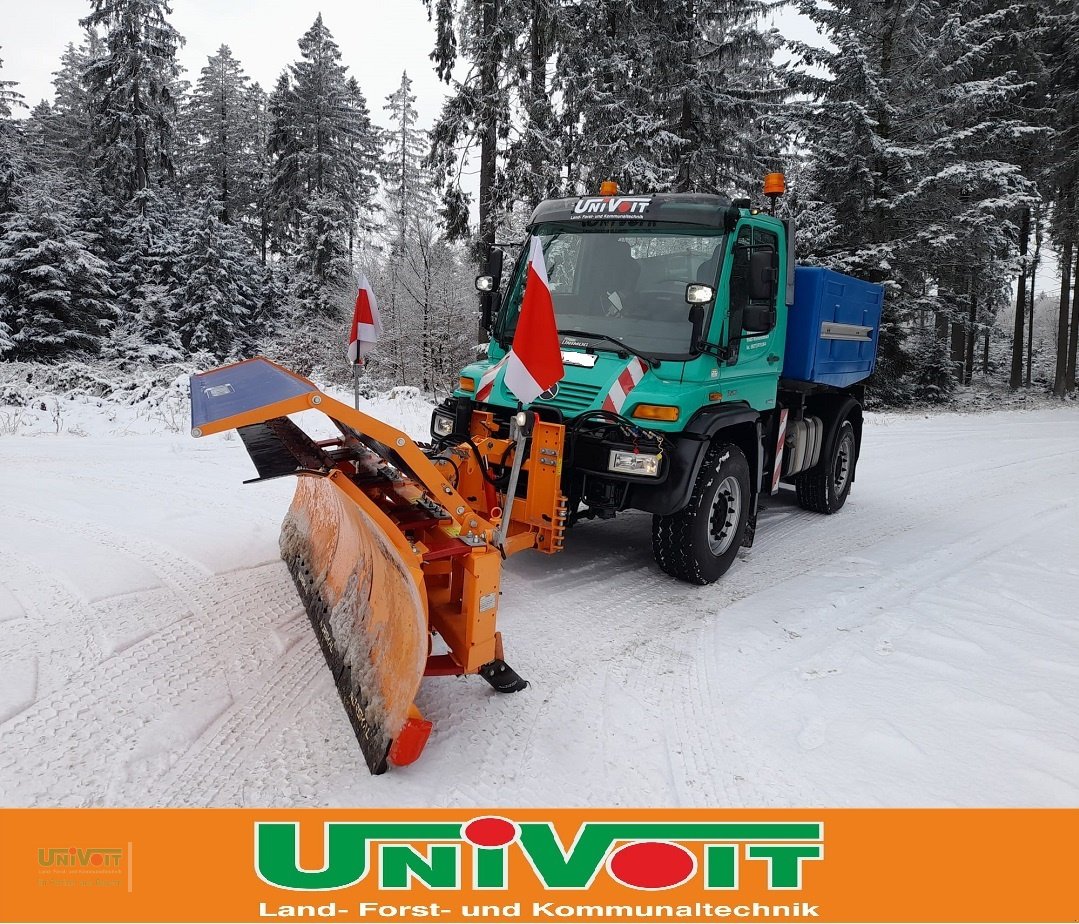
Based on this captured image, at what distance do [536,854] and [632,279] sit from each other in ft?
12.6

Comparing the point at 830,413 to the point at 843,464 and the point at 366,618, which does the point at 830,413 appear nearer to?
the point at 843,464

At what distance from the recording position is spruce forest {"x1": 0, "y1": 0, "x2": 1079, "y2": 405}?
15.1 metres

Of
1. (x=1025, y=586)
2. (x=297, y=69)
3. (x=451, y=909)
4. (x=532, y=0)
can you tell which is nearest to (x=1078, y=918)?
(x=451, y=909)

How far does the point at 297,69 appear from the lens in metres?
31.8

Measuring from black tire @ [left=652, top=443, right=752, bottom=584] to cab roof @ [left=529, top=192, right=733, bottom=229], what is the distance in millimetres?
1600

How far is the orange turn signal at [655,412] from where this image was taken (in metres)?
4.52

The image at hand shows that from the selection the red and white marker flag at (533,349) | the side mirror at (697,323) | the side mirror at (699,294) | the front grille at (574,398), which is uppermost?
the side mirror at (699,294)

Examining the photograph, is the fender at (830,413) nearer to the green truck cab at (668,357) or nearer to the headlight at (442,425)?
the green truck cab at (668,357)

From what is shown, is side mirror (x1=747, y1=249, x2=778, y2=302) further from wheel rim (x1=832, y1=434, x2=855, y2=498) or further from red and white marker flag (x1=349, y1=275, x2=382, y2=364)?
wheel rim (x1=832, y1=434, x2=855, y2=498)

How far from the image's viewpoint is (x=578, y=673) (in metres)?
3.70

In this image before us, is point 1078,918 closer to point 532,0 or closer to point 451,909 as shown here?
point 451,909

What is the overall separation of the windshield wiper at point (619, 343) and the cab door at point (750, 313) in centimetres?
57

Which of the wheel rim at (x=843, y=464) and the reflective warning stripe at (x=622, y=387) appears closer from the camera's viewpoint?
the reflective warning stripe at (x=622, y=387)

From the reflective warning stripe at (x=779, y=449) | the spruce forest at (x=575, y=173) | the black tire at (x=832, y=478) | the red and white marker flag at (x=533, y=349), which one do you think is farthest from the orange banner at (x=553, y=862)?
the spruce forest at (x=575, y=173)
